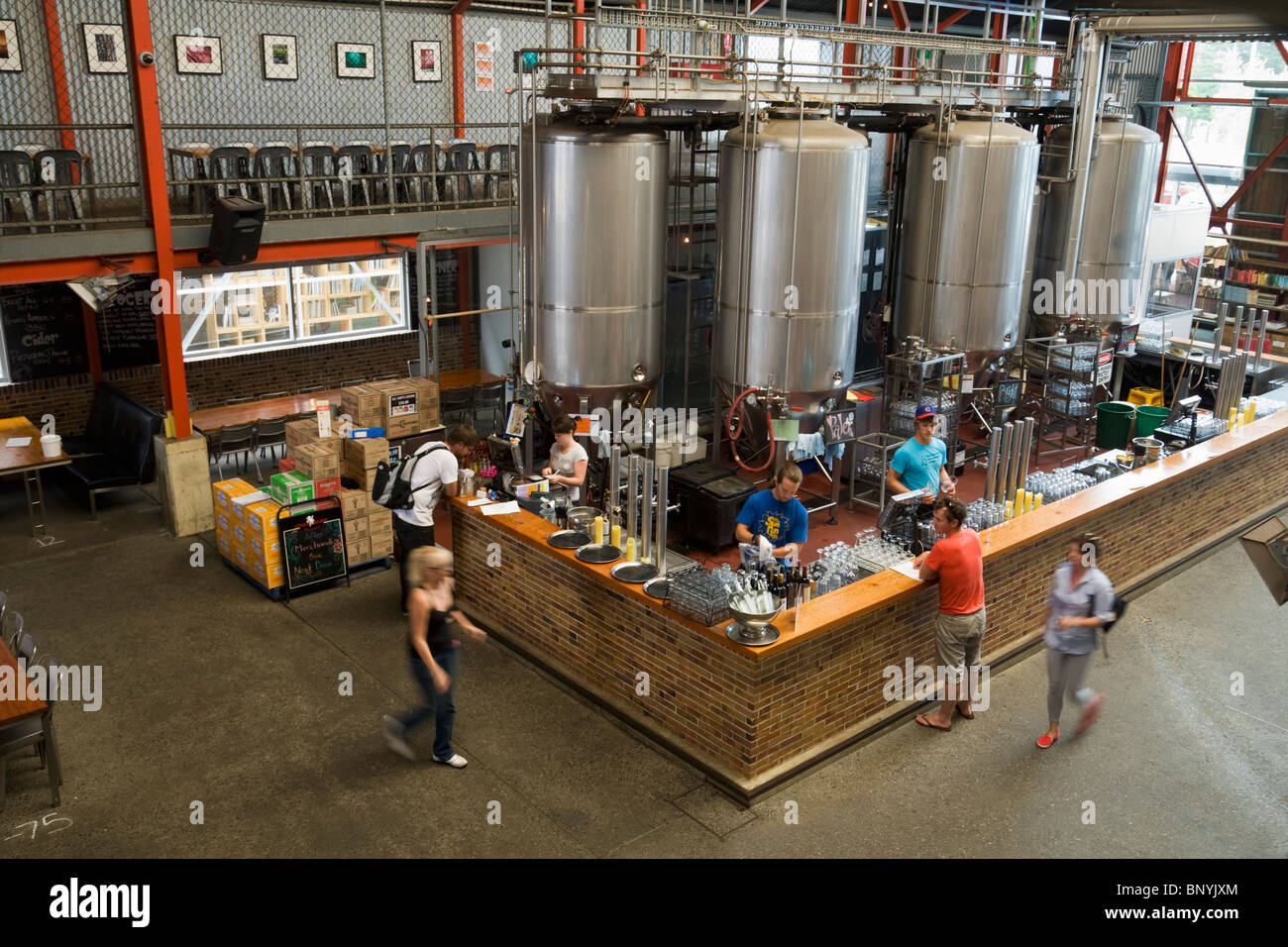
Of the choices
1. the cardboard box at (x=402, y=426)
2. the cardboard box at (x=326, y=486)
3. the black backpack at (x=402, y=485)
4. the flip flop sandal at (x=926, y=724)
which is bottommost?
the flip flop sandal at (x=926, y=724)

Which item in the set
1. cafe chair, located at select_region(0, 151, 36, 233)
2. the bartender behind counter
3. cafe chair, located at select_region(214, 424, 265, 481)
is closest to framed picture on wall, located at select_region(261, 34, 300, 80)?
cafe chair, located at select_region(0, 151, 36, 233)

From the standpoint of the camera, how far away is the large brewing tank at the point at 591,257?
9227 millimetres

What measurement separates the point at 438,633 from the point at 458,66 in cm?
1164

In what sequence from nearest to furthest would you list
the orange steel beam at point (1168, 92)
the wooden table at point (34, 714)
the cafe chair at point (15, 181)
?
the wooden table at point (34, 714) < the cafe chair at point (15, 181) < the orange steel beam at point (1168, 92)

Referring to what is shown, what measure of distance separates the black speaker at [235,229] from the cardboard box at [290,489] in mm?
2618

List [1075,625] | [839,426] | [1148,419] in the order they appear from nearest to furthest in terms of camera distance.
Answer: [1075,625] → [839,426] → [1148,419]

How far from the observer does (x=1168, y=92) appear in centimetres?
2177

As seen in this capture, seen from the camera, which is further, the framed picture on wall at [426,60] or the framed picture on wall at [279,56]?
the framed picture on wall at [426,60]

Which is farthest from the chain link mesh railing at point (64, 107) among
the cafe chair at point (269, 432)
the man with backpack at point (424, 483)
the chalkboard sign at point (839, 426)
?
the chalkboard sign at point (839, 426)

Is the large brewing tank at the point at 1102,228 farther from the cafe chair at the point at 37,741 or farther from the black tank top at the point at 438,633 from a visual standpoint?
the cafe chair at the point at 37,741

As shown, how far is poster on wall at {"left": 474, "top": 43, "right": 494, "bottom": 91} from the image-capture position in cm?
1598

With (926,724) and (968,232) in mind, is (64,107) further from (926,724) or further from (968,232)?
(926,724)

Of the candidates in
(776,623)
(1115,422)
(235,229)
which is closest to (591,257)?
(235,229)

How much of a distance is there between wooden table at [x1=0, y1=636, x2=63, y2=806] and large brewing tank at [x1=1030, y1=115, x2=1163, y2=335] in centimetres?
1185
